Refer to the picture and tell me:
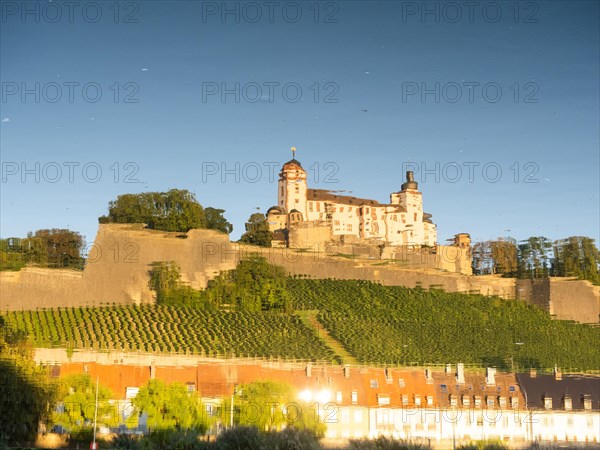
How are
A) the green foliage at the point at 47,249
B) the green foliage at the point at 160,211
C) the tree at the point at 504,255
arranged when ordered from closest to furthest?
the green foliage at the point at 47,249
the green foliage at the point at 160,211
the tree at the point at 504,255

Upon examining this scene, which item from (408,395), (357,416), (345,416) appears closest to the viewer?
(345,416)

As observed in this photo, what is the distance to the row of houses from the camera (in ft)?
138

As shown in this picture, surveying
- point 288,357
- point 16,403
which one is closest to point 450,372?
point 288,357

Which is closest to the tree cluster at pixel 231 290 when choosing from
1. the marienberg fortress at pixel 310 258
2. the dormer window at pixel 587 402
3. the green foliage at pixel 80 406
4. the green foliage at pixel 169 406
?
the marienberg fortress at pixel 310 258

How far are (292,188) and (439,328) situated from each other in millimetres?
39036

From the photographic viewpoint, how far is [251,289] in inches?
2484

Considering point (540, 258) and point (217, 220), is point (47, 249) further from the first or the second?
point (540, 258)

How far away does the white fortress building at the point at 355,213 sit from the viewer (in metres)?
95.2

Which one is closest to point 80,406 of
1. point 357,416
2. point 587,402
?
point 357,416

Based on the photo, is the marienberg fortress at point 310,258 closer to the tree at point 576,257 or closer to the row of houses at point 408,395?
the tree at point 576,257

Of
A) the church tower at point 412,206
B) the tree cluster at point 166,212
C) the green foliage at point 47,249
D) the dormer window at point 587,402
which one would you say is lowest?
the dormer window at point 587,402

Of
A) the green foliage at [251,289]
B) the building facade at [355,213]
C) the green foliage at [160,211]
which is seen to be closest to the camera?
the green foliage at [251,289]

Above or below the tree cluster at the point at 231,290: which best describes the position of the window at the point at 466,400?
below

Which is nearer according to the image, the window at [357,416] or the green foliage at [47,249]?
the window at [357,416]
